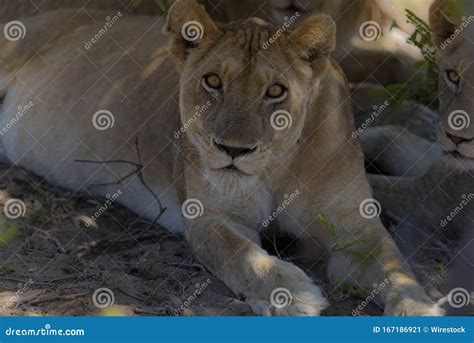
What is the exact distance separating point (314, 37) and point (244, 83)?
1.05ft

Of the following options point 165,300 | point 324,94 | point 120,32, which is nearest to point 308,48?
point 324,94

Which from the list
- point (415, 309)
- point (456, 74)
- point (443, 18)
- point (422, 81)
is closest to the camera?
point (415, 309)

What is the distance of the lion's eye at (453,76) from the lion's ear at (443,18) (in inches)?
6.8

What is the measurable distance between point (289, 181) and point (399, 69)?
5.19 feet

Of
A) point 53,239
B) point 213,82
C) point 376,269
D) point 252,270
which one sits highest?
point 213,82

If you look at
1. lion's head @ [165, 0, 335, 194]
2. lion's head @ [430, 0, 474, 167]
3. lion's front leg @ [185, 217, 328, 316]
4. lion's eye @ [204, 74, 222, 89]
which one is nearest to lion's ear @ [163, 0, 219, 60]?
lion's head @ [165, 0, 335, 194]

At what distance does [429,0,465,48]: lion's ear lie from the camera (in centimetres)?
452

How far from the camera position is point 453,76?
14.7ft

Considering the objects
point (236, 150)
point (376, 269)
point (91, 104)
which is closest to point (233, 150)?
point (236, 150)

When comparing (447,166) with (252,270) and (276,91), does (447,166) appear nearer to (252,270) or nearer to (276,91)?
(276,91)

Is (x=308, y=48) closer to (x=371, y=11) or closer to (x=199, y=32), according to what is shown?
(x=199, y=32)

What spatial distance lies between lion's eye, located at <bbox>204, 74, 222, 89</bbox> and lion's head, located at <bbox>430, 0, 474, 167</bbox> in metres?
0.85

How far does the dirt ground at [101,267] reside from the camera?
3.87m

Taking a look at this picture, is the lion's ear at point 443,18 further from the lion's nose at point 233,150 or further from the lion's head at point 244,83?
the lion's nose at point 233,150
